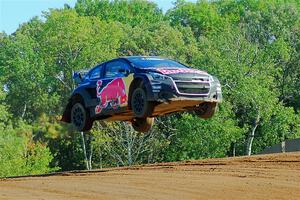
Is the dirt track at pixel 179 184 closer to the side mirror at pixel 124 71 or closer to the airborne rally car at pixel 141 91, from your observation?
the airborne rally car at pixel 141 91

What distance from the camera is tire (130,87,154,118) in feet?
67.0

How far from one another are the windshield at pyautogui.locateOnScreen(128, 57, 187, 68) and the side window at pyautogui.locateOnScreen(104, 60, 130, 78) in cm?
25

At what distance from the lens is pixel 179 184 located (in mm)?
15891

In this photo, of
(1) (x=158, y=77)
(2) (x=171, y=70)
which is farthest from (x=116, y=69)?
(2) (x=171, y=70)

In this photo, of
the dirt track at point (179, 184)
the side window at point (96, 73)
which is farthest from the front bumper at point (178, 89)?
the side window at point (96, 73)

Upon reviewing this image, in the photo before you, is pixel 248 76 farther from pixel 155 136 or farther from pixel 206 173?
pixel 206 173

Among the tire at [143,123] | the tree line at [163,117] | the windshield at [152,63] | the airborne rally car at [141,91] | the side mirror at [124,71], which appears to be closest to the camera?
the airborne rally car at [141,91]

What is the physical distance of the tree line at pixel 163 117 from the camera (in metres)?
55.6

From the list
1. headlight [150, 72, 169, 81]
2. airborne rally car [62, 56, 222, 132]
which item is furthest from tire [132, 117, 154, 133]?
headlight [150, 72, 169, 81]

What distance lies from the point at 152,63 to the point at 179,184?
569 centimetres

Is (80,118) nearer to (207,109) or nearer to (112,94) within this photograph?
(112,94)

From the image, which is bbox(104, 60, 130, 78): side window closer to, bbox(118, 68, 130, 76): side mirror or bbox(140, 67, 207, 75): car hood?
bbox(118, 68, 130, 76): side mirror

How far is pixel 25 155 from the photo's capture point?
61.3m

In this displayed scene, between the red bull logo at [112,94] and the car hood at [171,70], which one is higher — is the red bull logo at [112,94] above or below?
below
